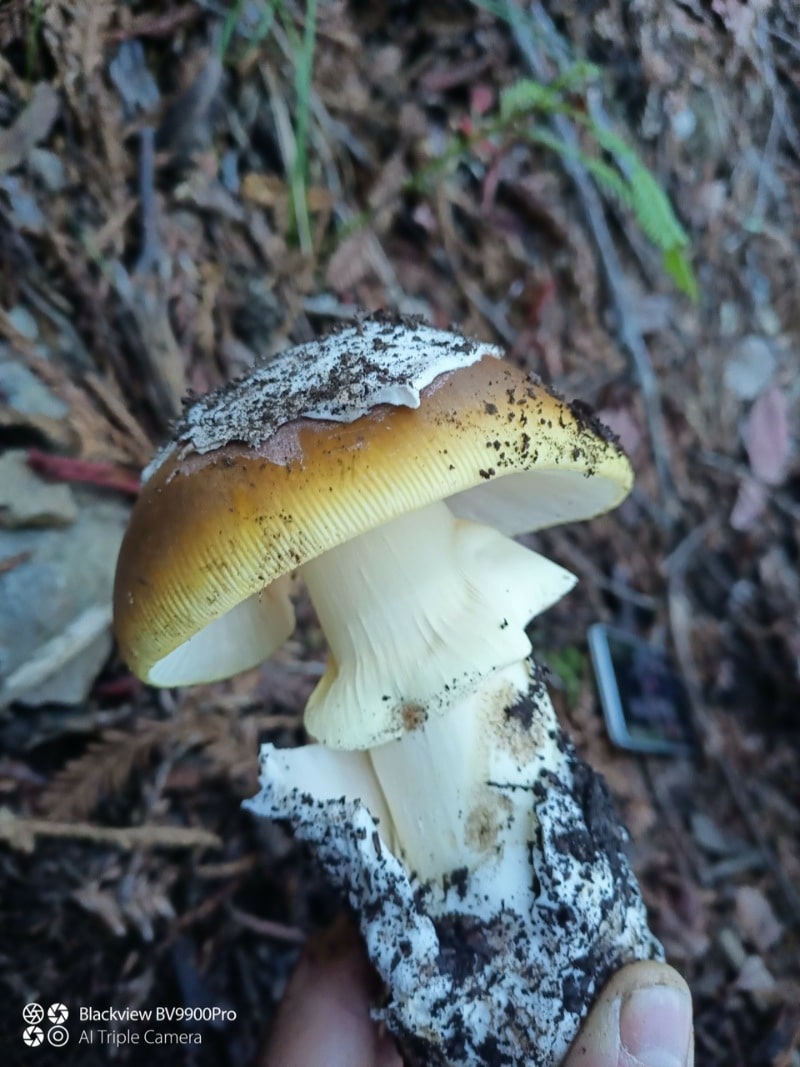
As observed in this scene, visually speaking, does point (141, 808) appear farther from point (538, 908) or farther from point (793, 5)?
point (793, 5)

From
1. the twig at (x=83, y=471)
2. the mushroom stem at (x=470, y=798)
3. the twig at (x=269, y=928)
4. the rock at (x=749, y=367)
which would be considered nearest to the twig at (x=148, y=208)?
the twig at (x=83, y=471)

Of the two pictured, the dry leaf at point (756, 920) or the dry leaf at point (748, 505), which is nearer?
the dry leaf at point (756, 920)

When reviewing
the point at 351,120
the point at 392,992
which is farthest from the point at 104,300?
the point at 392,992

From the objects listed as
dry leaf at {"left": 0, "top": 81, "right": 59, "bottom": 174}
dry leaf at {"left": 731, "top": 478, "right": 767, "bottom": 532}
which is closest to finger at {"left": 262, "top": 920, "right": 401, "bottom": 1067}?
dry leaf at {"left": 731, "top": 478, "right": 767, "bottom": 532}

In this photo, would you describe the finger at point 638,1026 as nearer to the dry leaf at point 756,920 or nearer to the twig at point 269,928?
the twig at point 269,928

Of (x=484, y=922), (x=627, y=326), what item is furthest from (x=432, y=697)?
(x=627, y=326)

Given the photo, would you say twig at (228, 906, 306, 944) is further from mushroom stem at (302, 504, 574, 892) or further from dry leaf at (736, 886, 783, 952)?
dry leaf at (736, 886, 783, 952)

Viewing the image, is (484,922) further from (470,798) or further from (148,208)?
(148,208)
